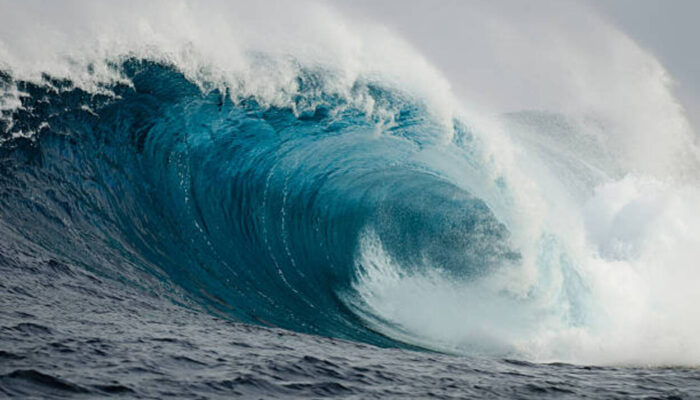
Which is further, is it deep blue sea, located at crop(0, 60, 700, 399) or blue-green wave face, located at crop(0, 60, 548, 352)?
blue-green wave face, located at crop(0, 60, 548, 352)

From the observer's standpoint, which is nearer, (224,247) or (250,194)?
(224,247)

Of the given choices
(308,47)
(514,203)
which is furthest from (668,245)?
(308,47)

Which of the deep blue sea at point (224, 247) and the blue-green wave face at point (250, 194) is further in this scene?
the blue-green wave face at point (250, 194)

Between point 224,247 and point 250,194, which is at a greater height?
point 250,194

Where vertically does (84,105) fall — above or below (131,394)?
above

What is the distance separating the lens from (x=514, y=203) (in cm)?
1095

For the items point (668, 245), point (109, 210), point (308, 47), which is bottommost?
point (109, 210)

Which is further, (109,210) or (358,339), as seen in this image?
(109,210)

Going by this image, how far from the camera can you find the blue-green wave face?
8.49 m

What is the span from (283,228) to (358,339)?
3199 mm

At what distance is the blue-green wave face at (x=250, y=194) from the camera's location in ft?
27.9

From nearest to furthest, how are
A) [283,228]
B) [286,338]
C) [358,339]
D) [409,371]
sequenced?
1. [409,371]
2. [286,338]
3. [358,339]
4. [283,228]

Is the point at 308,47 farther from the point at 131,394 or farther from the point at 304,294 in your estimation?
the point at 131,394

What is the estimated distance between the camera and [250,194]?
10969mm
